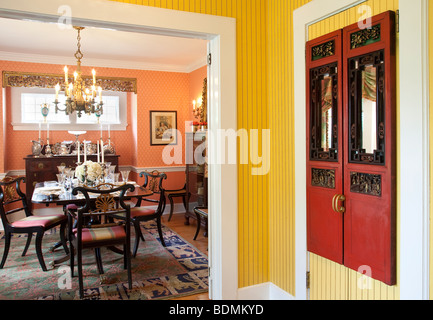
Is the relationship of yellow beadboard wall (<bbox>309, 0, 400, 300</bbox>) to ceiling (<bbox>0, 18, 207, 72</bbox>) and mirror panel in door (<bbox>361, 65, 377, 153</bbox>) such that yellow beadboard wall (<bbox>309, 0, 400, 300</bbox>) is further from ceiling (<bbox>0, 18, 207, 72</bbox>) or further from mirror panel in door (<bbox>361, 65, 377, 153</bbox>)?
ceiling (<bbox>0, 18, 207, 72</bbox>)

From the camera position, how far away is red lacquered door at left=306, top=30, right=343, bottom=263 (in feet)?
7.72

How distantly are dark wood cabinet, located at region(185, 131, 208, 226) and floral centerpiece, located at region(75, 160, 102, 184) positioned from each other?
1740 millimetres

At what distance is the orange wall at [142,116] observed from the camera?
248 inches

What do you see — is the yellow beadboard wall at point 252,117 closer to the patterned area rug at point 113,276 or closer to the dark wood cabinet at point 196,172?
the patterned area rug at point 113,276

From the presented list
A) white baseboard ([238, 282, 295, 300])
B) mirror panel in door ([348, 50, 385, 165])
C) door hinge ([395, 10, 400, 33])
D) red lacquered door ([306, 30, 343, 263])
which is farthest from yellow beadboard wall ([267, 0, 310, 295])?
door hinge ([395, 10, 400, 33])

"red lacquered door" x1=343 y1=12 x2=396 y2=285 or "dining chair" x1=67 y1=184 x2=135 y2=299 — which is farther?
"dining chair" x1=67 y1=184 x2=135 y2=299

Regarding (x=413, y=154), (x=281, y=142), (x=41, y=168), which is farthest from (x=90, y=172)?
(x=413, y=154)

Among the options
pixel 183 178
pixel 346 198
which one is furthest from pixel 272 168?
pixel 183 178

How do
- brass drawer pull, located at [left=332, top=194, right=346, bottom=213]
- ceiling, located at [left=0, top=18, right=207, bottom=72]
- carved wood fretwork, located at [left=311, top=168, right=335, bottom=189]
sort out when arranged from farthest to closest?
ceiling, located at [left=0, top=18, right=207, bottom=72] → carved wood fretwork, located at [left=311, top=168, right=335, bottom=189] → brass drawer pull, located at [left=332, top=194, right=346, bottom=213]

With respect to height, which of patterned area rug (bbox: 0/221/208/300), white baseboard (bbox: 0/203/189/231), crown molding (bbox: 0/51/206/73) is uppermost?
crown molding (bbox: 0/51/206/73)

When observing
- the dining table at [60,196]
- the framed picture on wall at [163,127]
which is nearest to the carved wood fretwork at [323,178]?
the dining table at [60,196]

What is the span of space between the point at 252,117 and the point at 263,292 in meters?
1.48

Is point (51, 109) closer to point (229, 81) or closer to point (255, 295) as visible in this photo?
point (229, 81)

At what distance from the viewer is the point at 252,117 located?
3064mm
